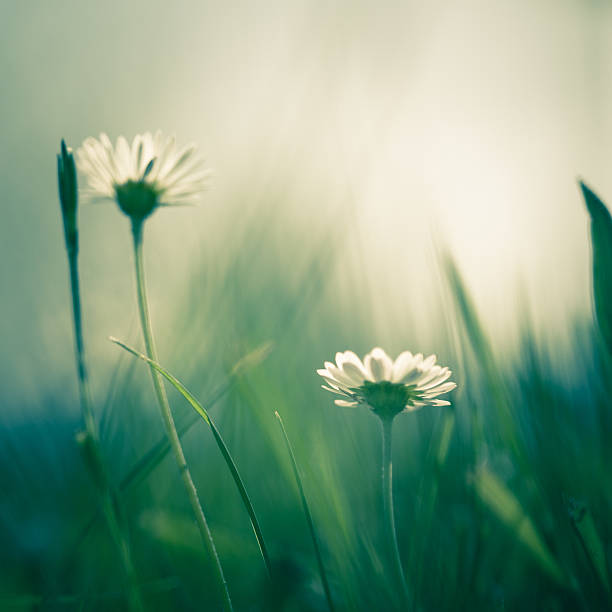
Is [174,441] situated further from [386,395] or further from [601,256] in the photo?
[601,256]

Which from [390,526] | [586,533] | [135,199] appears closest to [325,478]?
[390,526]

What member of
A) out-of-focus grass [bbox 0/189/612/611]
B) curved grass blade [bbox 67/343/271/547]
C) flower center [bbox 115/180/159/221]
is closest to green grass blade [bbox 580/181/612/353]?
out-of-focus grass [bbox 0/189/612/611]

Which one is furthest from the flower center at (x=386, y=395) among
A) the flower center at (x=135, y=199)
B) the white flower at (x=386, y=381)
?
the flower center at (x=135, y=199)

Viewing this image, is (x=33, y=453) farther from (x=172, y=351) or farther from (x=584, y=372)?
(x=584, y=372)

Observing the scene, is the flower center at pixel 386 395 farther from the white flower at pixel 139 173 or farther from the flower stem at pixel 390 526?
the white flower at pixel 139 173

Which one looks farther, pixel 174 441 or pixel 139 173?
pixel 139 173
